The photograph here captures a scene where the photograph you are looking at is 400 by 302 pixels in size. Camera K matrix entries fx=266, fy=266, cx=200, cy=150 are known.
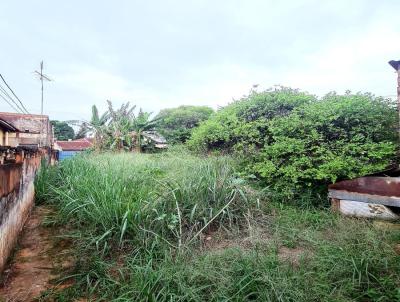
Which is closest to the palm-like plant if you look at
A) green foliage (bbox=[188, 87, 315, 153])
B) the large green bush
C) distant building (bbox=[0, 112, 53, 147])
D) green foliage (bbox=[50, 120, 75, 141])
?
distant building (bbox=[0, 112, 53, 147])

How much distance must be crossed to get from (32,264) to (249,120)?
15.6ft

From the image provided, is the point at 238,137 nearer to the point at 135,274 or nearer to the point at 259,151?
the point at 259,151

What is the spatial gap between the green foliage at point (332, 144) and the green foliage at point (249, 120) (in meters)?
0.58

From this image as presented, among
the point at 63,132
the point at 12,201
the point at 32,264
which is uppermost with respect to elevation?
the point at 63,132

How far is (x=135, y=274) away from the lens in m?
2.40

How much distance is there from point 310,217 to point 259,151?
1.71m

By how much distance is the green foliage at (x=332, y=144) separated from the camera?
4.14 metres

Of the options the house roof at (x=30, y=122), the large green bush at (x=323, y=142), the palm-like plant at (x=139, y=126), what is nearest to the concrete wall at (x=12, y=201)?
the large green bush at (x=323, y=142)

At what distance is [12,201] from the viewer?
3010mm

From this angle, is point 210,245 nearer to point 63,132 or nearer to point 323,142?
point 323,142

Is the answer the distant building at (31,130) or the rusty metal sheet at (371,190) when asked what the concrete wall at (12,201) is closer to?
the rusty metal sheet at (371,190)

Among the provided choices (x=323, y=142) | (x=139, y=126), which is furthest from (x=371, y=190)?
(x=139, y=126)

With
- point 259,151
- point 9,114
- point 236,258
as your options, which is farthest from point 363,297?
point 9,114

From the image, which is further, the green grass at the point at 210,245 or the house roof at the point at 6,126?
the house roof at the point at 6,126
